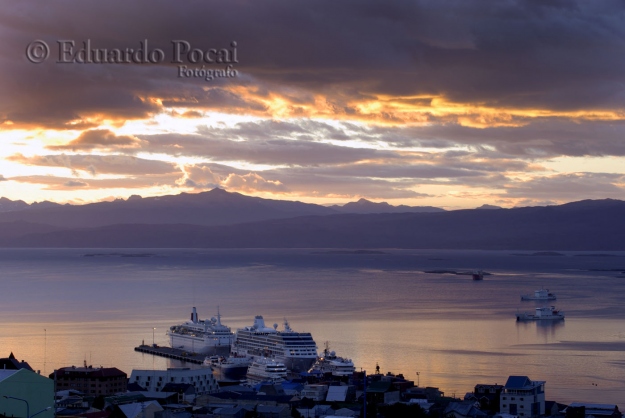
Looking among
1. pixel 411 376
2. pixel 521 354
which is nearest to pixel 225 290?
pixel 521 354

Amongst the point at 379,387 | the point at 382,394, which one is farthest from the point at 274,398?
the point at 379,387

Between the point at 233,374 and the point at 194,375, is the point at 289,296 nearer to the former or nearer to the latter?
the point at 233,374

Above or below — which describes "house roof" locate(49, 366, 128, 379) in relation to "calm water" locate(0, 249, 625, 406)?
below

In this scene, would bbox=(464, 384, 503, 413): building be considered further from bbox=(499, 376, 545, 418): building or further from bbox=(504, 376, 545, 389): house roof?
bbox=(504, 376, 545, 389): house roof

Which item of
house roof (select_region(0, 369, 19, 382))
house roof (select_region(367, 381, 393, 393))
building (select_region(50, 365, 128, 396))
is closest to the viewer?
house roof (select_region(0, 369, 19, 382))

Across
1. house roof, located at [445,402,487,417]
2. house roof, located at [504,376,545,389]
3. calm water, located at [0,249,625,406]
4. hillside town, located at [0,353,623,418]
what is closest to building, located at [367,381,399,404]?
hillside town, located at [0,353,623,418]

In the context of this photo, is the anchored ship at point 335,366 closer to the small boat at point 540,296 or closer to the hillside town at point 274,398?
the hillside town at point 274,398
